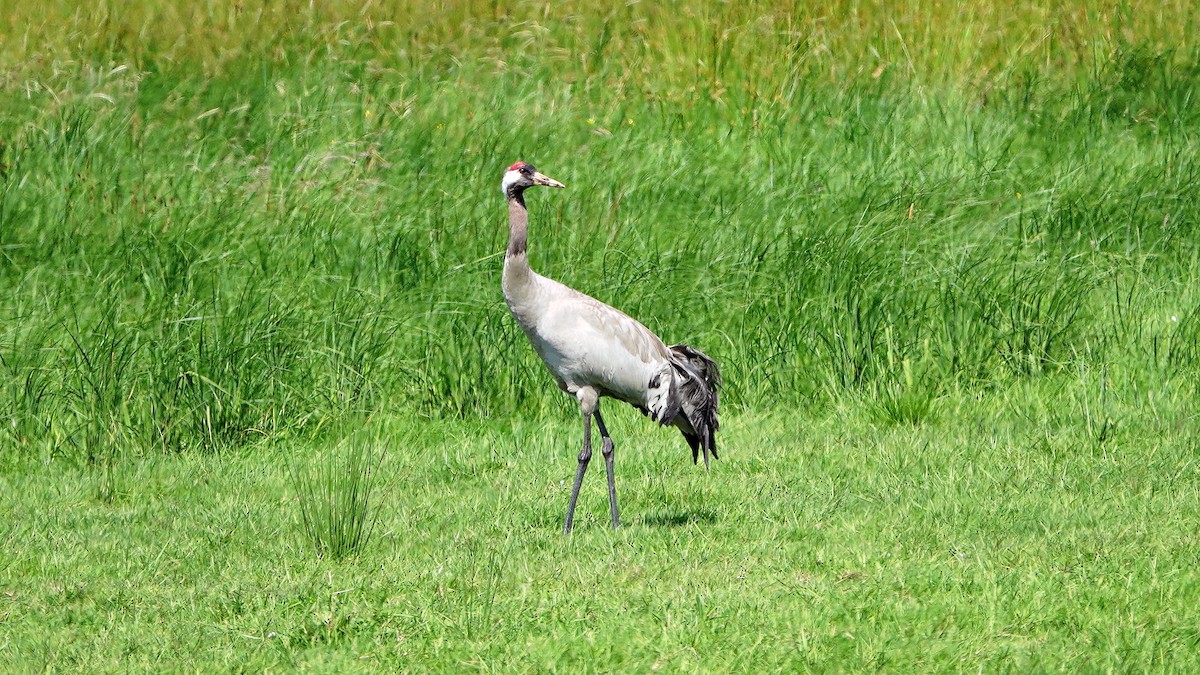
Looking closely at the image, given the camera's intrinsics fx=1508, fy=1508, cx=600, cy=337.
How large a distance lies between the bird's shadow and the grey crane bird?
20cm

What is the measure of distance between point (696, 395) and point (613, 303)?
2.36m

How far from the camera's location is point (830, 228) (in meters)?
9.70

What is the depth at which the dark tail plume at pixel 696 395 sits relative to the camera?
22.0 feet

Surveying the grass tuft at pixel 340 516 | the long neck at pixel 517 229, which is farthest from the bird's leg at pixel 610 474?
the grass tuft at pixel 340 516

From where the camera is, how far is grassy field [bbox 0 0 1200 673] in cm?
534

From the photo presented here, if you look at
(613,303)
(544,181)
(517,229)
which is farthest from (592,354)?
(613,303)

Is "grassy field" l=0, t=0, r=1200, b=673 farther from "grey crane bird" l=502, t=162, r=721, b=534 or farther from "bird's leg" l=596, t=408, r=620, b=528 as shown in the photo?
"grey crane bird" l=502, t=162, r=721, b=534

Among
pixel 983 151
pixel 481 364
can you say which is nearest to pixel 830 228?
pixel 983 151

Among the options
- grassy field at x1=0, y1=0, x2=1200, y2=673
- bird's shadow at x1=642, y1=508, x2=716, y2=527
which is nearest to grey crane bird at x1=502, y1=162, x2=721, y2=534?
bird's shadow at x1=642, y1=508, x2=716, y2=527

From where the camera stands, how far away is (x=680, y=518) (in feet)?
22.0

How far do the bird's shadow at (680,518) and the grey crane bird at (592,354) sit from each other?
0.66ft

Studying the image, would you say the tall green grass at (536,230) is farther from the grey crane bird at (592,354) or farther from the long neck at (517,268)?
the long neck at (517,268)

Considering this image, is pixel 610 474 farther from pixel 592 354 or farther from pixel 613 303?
pixel 613 303

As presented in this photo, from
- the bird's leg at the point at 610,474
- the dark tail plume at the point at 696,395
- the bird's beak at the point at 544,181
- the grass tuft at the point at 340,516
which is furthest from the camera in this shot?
the dark tail plume at the point at 696,395
